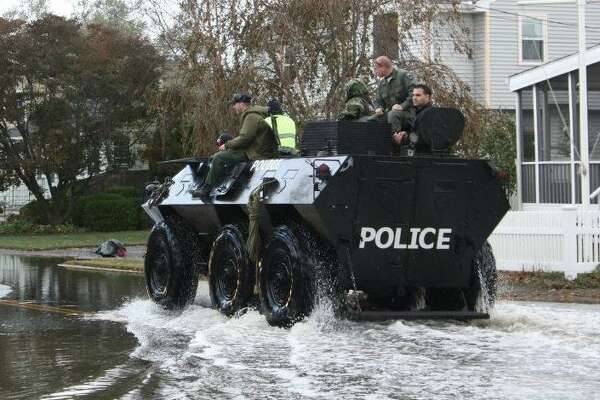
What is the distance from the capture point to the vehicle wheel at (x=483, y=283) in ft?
38.7

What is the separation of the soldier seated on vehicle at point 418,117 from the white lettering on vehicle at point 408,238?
87cm

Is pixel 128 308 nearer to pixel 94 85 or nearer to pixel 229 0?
pixel 229 0

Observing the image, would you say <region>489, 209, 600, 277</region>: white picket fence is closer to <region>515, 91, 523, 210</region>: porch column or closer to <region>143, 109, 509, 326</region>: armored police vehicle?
<region>143, 109, 509, 326</region>: armored police vehicle

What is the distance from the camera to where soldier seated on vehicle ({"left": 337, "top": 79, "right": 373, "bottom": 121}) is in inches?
495

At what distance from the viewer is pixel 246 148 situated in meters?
13.0

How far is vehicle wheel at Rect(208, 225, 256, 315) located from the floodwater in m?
0.19

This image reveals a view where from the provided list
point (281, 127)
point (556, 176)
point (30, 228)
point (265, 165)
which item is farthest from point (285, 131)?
point (30, 228)

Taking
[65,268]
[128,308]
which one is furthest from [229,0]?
[128,308]

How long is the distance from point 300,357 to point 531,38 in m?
28.4

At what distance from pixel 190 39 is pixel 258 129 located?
12.1 meters

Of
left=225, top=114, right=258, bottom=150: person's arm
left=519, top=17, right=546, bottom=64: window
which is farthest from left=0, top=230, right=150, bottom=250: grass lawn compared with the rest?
left=225, top=114, right=258, bottom=150: person's arm

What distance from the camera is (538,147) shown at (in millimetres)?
27547

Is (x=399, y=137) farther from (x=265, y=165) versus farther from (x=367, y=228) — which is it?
(x=265, y=165)

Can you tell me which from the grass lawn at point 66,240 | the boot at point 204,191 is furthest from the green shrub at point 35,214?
the boot at point 204,191
